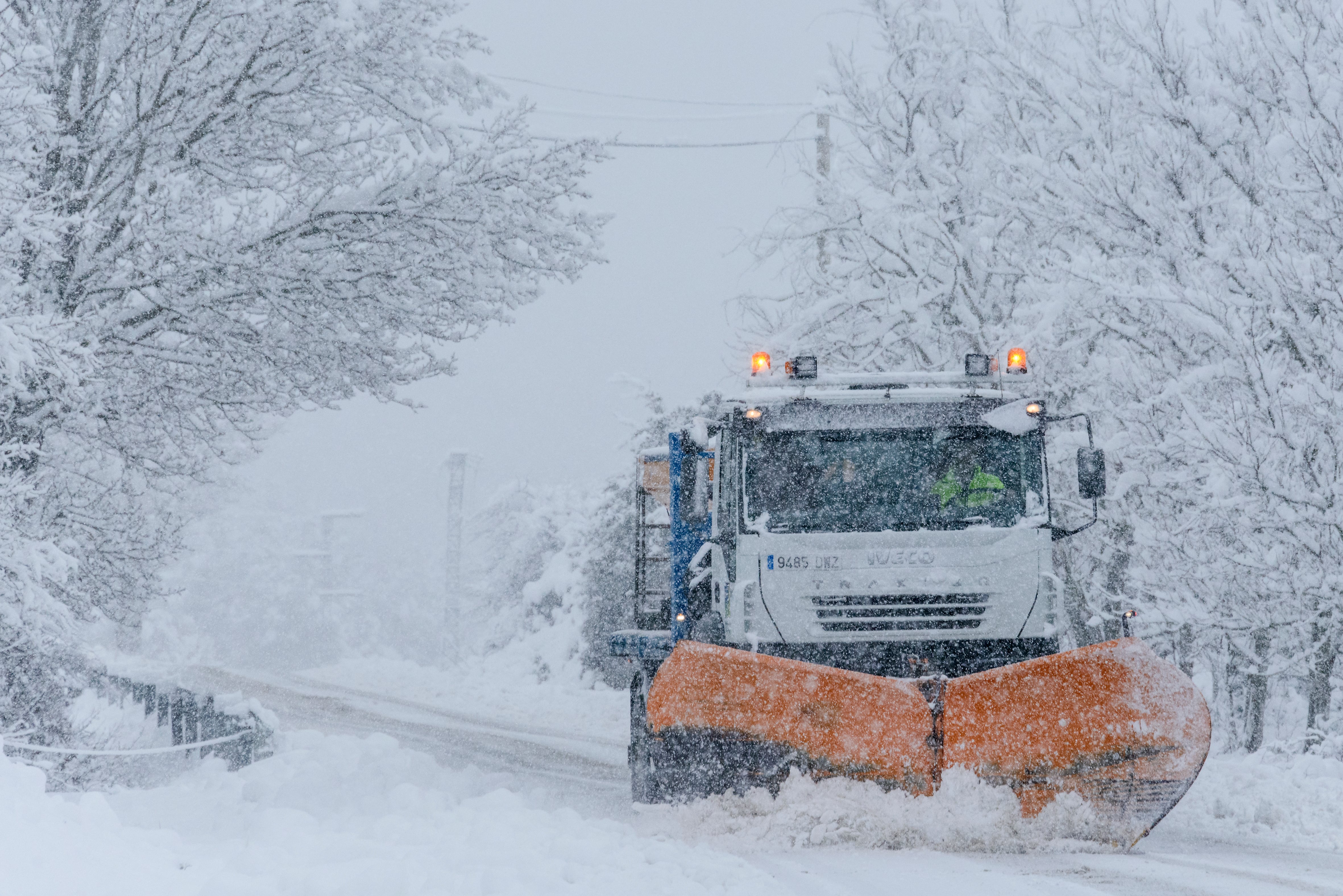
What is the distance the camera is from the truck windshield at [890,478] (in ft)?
24.9

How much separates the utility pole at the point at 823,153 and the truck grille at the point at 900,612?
835cm

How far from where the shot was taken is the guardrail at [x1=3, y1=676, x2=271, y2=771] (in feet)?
31.6

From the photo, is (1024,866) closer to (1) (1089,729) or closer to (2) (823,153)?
(1) (1089,729)

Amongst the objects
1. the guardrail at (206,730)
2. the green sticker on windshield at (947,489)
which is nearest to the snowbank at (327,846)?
the guardrail at (206,730)

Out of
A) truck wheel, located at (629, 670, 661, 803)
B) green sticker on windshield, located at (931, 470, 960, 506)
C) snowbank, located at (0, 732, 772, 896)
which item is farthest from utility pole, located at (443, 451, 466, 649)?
green sticker on windshield, located at (931, 470, 960, 506)

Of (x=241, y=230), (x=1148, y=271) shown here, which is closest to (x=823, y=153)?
(x=1148, y=271)

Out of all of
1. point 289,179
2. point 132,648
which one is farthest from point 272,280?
point 132,648

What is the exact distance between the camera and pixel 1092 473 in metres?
7.62

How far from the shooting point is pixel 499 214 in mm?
9656

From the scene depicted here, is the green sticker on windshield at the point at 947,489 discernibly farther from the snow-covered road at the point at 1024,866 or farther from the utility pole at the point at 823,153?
the utility pole at the point at 823,153

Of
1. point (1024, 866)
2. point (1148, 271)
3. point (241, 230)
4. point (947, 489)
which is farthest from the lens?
point (1148, 271)

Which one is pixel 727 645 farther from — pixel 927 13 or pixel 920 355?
pixel 927 13

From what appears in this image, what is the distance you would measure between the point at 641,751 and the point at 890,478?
247 cm

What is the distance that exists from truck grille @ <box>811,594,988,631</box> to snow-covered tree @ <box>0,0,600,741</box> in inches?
169
